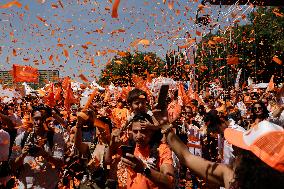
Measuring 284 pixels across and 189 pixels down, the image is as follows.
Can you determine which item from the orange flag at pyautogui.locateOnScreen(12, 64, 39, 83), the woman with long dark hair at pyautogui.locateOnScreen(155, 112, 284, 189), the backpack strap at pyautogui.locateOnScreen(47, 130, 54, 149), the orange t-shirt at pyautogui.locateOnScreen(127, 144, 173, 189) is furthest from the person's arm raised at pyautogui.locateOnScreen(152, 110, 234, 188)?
the orange flag at pyautogui.locateOnScreen(12, 64, 39, 83)

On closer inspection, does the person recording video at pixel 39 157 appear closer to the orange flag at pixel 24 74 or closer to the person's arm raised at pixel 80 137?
the person's arm raised at pixel 80 137

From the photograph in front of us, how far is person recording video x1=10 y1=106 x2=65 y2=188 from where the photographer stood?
223 inches

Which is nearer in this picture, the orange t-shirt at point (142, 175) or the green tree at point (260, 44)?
the orange t-shirt at point (142, 175)

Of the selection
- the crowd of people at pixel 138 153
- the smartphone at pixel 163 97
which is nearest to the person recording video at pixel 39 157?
the crowd of people at pixel 138 153

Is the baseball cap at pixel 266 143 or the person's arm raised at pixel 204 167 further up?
the baseball cap at pixel 266 143

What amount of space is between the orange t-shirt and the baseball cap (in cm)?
188

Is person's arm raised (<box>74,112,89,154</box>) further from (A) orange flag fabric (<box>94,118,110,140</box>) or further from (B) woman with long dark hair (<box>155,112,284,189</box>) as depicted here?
(B) woman with long dark hair (<box>155,112,284,189</box>)

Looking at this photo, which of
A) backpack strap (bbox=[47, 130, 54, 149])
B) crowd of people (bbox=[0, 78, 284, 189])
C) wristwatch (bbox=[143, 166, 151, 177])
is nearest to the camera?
crowd of people (bbox=[0, 78, 284, 189])

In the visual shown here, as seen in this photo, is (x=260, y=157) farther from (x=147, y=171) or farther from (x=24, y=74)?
(x=24, y=74)

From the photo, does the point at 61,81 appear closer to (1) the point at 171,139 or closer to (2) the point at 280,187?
(1) the point at 171,139

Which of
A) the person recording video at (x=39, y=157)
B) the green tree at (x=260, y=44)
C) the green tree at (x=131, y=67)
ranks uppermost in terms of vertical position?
the person recording video at (x=39, y=157)

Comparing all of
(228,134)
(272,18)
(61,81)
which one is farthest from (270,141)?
(272,18)

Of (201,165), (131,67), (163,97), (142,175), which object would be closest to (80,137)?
(142,175)

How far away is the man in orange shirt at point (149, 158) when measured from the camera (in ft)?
12.6
